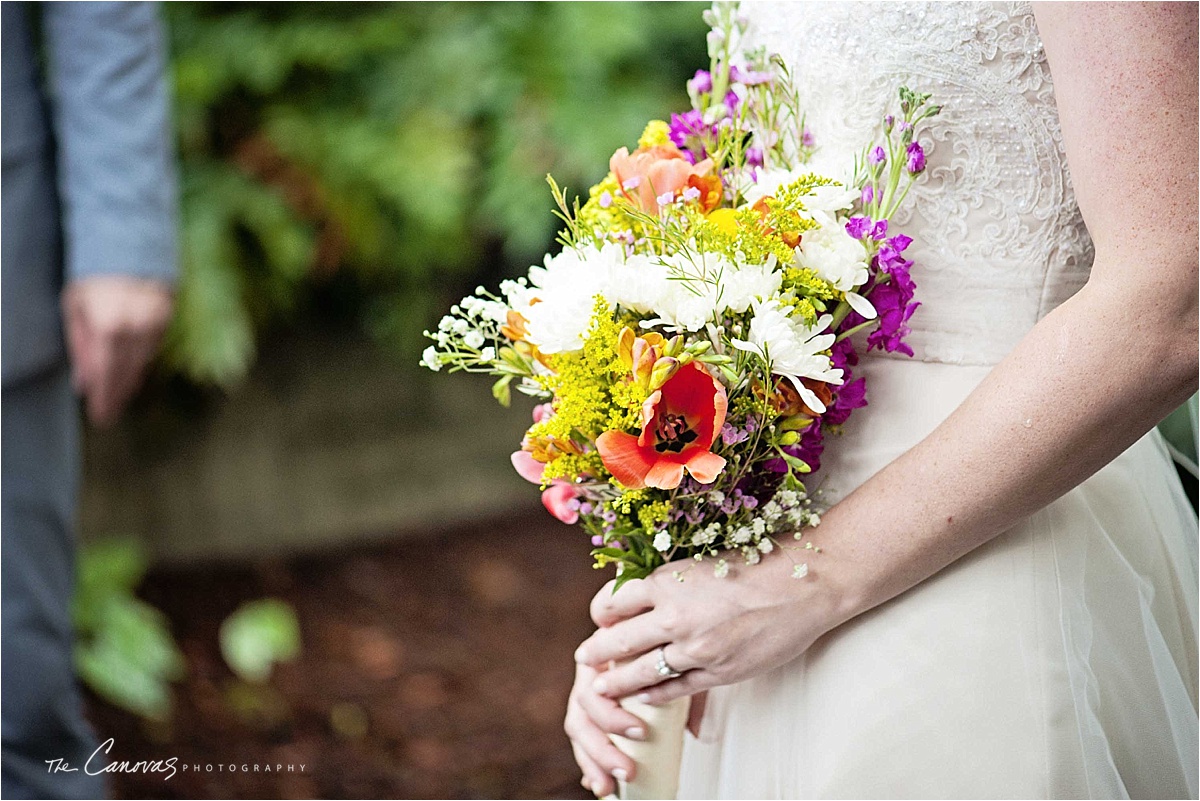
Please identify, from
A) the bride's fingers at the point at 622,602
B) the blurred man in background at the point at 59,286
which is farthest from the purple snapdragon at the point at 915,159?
the blurred man in background at the point at 59,286

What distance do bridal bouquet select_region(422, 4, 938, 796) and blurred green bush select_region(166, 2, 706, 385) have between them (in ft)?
8.15

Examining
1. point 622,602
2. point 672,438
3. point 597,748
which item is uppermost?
point 672,438

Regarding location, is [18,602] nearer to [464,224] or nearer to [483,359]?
[483,359]

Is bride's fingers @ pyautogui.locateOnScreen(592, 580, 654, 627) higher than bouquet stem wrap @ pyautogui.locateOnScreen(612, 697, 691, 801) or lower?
higher

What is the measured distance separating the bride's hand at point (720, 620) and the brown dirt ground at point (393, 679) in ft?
7.06

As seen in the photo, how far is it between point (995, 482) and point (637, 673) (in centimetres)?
47

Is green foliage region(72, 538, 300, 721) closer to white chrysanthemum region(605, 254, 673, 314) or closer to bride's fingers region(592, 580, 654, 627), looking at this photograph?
bride's fingers region(592, 580, 654, 627)

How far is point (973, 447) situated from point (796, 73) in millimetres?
510

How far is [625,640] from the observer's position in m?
1.21

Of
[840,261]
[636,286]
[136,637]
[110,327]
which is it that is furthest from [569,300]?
[136,637]

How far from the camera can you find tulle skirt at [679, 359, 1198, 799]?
1.09 meters

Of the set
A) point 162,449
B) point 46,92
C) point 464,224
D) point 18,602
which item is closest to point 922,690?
point 18,602

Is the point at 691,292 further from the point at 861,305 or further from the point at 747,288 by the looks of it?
the point at 861,305

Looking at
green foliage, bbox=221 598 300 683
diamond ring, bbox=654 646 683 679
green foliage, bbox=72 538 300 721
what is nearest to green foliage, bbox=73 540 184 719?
green foliage, bbox=72 538 300 721
